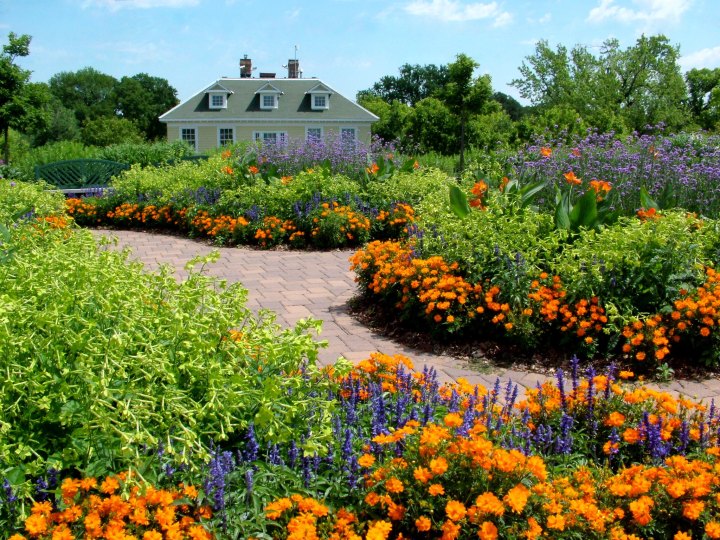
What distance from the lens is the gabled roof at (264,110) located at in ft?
107

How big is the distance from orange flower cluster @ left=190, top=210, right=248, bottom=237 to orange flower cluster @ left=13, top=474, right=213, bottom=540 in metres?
6.68

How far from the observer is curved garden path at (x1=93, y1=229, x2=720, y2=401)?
3.82 metres

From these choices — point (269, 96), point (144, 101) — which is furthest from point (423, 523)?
point (144, 101)

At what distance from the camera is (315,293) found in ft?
19.1

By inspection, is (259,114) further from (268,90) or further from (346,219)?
(346,219)

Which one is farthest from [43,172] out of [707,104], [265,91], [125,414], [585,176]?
[707,104]

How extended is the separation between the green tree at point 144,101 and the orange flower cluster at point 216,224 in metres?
53.5

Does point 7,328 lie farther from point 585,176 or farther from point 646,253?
point 585,176

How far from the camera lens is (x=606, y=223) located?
494cm

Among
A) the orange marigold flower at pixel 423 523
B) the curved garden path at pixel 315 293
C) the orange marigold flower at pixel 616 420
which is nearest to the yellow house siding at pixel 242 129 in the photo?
the curved garden path at pixel 315 293

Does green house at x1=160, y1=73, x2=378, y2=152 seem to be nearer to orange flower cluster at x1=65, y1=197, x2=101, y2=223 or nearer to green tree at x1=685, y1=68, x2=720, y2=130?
green tree at x1=685, y1=68, x2=720, y2=130

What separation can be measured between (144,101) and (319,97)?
115 ft

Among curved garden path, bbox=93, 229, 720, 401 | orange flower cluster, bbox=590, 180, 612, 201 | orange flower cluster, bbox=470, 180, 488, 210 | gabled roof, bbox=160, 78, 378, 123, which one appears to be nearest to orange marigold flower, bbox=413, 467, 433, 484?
curved garden path, bbox=93, 229, 720, 401

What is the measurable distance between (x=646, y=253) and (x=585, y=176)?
9.36ft
